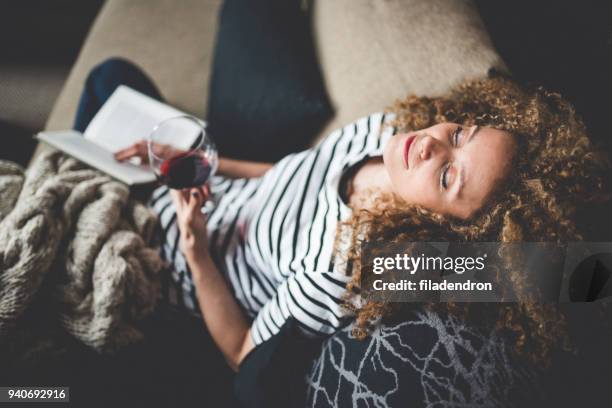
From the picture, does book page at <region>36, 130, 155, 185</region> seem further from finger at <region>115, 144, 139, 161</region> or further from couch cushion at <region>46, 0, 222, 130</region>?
couch cushion at <region>46, 0, 222, 130</region>

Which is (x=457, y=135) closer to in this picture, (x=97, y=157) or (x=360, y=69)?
(x=360, y=69)

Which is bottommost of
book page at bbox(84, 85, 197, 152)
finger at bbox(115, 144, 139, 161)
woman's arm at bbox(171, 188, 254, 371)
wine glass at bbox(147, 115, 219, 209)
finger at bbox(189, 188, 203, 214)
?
woman's arm at bbox(171, 188, 254, 371)

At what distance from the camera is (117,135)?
1.13 meters

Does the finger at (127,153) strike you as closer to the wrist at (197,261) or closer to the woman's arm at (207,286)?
the woman's arm at (207,286)

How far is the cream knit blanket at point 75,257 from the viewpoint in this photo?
0.81 metres

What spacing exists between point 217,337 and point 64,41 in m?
1.75

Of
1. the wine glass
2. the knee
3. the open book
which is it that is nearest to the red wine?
the wine glass

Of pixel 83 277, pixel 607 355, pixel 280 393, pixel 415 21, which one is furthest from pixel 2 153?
pixel 607 355

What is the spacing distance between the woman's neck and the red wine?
1.11 feet

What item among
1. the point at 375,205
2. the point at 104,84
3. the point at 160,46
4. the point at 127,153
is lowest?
the point at 375,205

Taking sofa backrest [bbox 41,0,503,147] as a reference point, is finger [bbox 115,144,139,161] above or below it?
below

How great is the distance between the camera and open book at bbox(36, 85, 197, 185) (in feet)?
3.35

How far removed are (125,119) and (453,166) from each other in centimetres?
90

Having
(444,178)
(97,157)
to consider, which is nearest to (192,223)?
(97,157)
